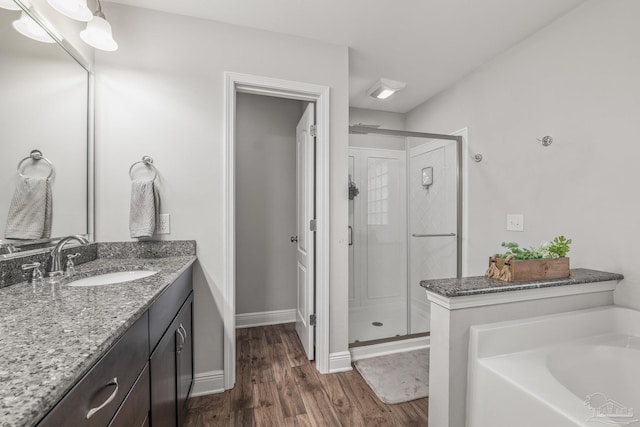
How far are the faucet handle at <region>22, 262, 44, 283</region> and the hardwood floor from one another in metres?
1.09

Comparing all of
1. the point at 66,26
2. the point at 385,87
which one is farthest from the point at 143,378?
the point at 385,87

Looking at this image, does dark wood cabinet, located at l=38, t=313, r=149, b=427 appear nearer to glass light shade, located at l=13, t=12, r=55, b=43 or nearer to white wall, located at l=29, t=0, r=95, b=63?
glass light shade, located at l=13, t=12, r=55, b=43

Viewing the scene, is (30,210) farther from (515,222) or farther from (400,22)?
(515,222)

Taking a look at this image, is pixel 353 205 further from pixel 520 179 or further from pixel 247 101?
pixel 247 101

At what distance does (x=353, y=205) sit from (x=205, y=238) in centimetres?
128

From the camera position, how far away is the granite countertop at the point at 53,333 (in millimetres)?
434

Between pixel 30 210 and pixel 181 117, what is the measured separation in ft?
3.03

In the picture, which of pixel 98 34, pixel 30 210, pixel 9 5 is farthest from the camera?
pixel 98 34

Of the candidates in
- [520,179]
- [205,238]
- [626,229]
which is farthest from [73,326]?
[520,179]

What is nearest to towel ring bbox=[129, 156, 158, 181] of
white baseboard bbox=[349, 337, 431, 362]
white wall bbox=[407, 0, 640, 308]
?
white baseboard bbox=[349, 337, 431, 362]

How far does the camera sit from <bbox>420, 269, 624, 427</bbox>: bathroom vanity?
4.02ft

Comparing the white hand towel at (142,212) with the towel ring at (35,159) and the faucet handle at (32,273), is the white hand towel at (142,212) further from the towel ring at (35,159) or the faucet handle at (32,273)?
the faucet handle at (32,273)

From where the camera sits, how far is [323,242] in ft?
6.68

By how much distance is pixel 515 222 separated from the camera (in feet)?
7.09
